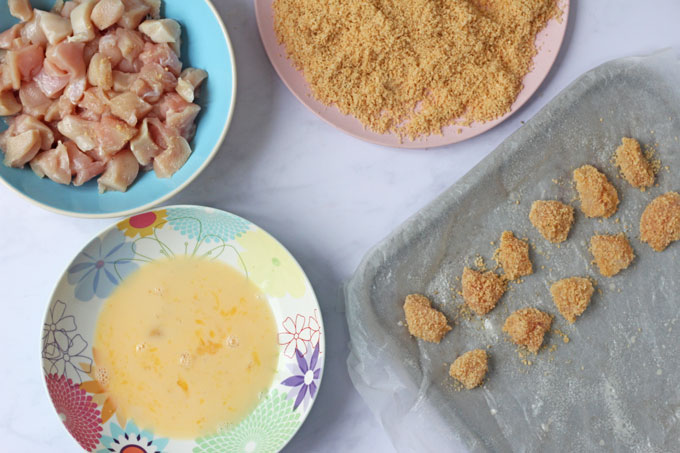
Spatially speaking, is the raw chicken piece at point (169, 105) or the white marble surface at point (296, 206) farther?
the white marble surface at point (296, 206)

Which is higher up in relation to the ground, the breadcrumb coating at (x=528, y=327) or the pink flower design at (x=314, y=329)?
the breadcrumb coating at (x=528, y=327)

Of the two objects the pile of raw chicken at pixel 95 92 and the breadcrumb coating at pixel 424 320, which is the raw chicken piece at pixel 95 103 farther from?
the breadcrumb coating at pixel 424 320

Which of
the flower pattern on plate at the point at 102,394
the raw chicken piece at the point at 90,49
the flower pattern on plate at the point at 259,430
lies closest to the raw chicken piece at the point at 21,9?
the raw chicken piece at the point at 90,49

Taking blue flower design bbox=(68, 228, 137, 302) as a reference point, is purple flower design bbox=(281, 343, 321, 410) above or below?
above

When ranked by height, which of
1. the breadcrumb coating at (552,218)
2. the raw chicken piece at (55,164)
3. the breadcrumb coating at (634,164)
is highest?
the breadcrumb coating at (634,164)

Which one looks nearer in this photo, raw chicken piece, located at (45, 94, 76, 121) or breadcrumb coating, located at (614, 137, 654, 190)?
raw chicken piece, located at (45, 94, 76, 121)

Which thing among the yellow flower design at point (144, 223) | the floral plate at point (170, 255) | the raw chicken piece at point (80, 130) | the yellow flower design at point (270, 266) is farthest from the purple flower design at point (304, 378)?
the raw chicken piece at point (80, 130)

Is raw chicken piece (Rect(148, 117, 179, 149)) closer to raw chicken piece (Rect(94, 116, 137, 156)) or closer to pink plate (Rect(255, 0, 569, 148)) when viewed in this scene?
raw chicken piece (Rect(94, 116, 137, 156))

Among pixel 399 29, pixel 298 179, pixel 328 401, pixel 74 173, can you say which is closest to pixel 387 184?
pixel 298 179

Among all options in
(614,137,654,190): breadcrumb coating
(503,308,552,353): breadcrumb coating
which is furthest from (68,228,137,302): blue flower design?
(614,137,654,190): breadcrumb coating
